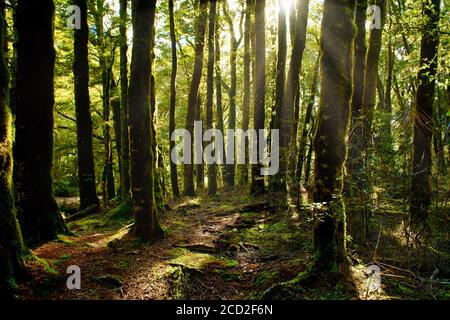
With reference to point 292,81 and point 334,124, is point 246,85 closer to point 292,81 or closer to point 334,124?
point 292,81

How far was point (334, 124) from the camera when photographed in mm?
5637

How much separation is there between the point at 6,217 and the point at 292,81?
36.1 ft

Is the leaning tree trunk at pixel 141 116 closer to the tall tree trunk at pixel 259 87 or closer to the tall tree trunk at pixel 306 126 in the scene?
the tall tree trunk at pixel 306 126

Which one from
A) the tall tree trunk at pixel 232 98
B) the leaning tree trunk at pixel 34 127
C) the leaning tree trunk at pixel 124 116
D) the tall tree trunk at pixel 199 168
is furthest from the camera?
the tall tree trunk at pixel 199 168

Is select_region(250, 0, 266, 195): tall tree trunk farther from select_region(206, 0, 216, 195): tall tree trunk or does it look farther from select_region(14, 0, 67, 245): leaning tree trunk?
select_region(14, 0, 67, 245): leaning tree trunk

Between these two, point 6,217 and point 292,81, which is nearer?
point 6,217

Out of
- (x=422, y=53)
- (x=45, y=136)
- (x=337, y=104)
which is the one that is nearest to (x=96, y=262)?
(x=45, y=136)

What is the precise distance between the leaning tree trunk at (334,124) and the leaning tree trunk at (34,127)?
620cm

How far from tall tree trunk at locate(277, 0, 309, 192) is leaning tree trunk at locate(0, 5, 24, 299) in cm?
933

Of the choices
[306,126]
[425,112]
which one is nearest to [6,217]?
[425,112]

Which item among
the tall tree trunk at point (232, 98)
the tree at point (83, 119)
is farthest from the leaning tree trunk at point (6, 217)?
the tall tree trunk at point (232, 98)

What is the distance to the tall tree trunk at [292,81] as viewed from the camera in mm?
12938

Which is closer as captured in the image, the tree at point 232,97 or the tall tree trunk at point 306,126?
the tall tree trunk at point 306,126
